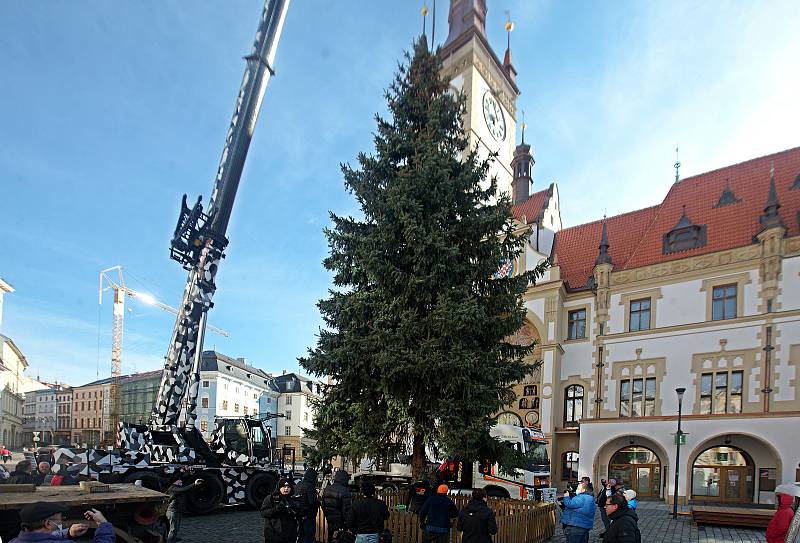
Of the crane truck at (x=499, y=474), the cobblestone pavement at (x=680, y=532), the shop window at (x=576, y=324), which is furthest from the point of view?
the shop window at (x=576, y=324)

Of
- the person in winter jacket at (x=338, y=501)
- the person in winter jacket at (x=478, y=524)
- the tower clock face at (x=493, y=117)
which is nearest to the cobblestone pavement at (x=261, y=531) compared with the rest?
the person in winter jacket at (x=338, y=501)

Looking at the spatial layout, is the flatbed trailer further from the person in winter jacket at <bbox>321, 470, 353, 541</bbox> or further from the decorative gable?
the decorative gable

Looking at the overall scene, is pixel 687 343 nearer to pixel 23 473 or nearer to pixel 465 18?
pixel 23 473

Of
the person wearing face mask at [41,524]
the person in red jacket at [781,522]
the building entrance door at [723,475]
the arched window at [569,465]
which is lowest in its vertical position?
the arched window at [569,465]

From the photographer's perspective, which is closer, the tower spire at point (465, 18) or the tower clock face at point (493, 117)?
the tower clock face at point (493, 117)

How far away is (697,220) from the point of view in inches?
1040

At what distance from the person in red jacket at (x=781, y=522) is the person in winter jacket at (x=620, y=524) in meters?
1.78

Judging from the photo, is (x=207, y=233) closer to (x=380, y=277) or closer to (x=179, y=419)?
(x=179, y=419)

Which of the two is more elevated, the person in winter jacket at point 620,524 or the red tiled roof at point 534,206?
the red tiled roof at point 534,206

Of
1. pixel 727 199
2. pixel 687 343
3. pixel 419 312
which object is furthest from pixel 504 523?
pixel 727 199

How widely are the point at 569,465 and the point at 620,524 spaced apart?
74.6 ft

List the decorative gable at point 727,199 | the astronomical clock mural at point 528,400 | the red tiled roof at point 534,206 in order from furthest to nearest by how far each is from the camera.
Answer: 1. the red tiled roof at point 534,206
2. the astronomical clock mural at point 528,400
3. the decorative gable at point 727,199

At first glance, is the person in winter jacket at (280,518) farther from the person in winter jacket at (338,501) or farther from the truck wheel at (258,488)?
the truck wheel at (258,488)

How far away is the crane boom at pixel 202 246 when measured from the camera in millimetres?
15625
